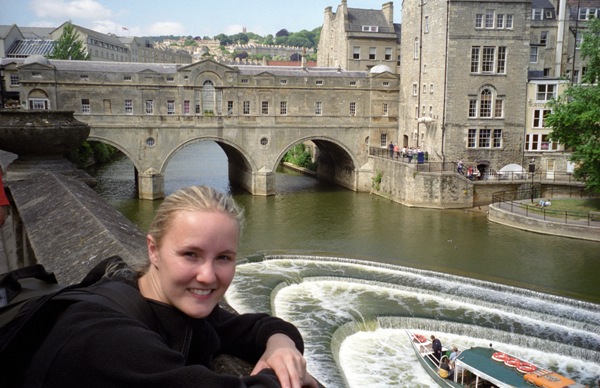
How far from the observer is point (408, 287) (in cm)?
2069

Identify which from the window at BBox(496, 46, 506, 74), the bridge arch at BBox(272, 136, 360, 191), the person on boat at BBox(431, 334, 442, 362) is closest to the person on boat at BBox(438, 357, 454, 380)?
the person on boat at BBox(431, 334, 442, 362)

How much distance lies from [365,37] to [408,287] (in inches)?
1517

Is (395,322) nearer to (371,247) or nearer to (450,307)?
(450,307)

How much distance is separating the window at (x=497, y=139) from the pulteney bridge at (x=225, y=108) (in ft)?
24.0

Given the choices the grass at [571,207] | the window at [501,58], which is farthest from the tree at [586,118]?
the window at [501,58]

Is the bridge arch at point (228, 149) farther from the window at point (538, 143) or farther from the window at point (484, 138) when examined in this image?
the window at point (538, 143)

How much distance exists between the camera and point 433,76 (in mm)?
40500

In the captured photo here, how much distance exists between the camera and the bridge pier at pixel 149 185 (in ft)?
126

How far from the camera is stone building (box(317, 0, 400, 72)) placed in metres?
54.7

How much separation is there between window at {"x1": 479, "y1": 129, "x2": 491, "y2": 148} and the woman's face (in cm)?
4019

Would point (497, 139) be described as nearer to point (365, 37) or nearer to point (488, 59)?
point (488, 59)

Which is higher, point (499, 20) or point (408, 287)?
point (499, 20)

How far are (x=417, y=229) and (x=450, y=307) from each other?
11.6m

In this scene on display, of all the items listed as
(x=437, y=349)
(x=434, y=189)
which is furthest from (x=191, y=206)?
(x=434, y=189)
